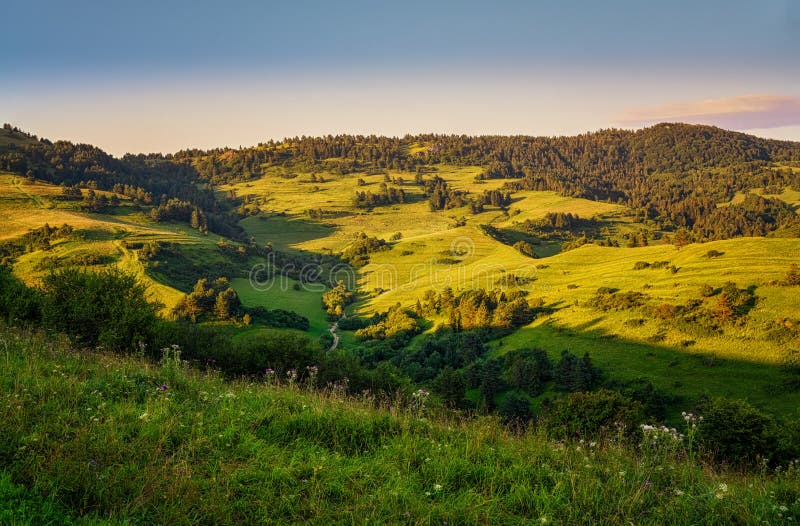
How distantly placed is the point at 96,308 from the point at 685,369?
57574 mm

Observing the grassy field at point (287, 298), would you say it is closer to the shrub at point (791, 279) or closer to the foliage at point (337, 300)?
the foliage at point (337, 300)

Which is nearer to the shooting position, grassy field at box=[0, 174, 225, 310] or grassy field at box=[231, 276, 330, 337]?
grassy field at box=[0, 174, 225, 310]

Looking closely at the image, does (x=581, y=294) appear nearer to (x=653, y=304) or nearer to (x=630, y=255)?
(x=653, y=304)

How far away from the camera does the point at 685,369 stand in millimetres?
50250

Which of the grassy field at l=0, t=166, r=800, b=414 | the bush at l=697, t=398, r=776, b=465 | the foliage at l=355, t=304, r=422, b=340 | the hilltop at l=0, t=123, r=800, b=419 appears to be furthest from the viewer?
the foliage at l=355, t=304, r=422, b=340

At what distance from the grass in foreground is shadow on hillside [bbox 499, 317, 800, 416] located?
132 ft

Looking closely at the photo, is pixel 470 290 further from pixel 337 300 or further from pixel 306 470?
pixel 306 470

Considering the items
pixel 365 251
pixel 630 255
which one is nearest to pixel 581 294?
pixel 630 255

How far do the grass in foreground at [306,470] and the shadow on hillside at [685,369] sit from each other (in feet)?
132

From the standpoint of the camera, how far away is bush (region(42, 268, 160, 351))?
78.1ft

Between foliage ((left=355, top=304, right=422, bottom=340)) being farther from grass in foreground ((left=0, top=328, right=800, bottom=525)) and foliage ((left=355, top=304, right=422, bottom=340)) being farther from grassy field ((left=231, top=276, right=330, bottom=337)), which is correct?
grass in foreground ((left=0, top=328, right=800, bottom=525))

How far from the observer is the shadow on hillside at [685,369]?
42594mm

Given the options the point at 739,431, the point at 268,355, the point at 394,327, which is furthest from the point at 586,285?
the point at 268,355

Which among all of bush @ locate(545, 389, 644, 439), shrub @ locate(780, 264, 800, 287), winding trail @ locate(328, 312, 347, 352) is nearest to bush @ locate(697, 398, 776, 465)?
bush @ locate(545, 389, 644, 439)
